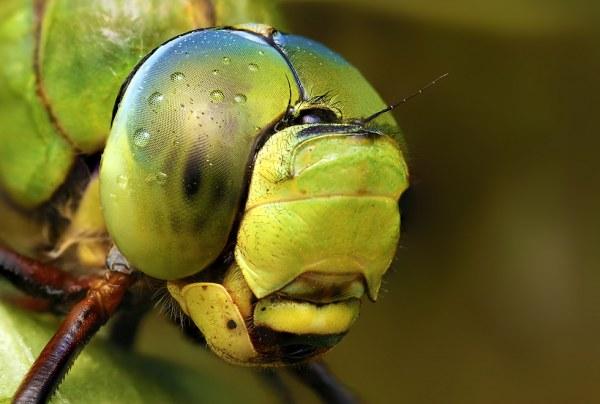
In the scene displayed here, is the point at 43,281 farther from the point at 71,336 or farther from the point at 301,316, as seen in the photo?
the point at 301,316

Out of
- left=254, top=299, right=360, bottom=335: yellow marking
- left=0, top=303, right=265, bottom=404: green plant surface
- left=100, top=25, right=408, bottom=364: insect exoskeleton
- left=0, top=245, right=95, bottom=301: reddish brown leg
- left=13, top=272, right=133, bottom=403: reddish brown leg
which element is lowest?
left=0, top=303, right=265, bottom=404: green plant surface

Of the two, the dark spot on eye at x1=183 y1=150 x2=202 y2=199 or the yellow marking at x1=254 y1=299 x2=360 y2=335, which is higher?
the dark spot on eye at x1=183 y1=150 x2=202 y2=199

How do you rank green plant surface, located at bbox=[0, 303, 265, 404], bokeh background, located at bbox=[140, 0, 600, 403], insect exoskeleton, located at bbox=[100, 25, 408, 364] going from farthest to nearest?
bokeh background, located at bbox=[140, 0, 600, 403], green plant surface, located at bbox=[0, 303, 265, 404], insect exoskeleton, located at bbox=[100, 25, 408, 364]

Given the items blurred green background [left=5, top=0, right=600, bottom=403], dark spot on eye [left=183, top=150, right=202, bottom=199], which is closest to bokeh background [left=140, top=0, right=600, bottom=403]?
blurred green background [left=5, top=0, right=600, bottom=403]

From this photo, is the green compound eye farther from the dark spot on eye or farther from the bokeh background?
the bokeh background

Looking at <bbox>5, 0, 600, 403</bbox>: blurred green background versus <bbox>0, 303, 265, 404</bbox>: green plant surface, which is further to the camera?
<bbox>5, 0, 600, 403</bbox>: blurred green background

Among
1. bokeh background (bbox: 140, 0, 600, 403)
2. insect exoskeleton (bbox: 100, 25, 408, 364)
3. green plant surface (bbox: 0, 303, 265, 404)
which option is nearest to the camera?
insect exoskeleton (bbox: 100, 25, 408, 364)

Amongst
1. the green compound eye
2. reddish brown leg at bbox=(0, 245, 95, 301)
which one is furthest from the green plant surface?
the green compound eye

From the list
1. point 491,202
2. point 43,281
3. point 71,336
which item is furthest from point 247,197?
point 491,202
